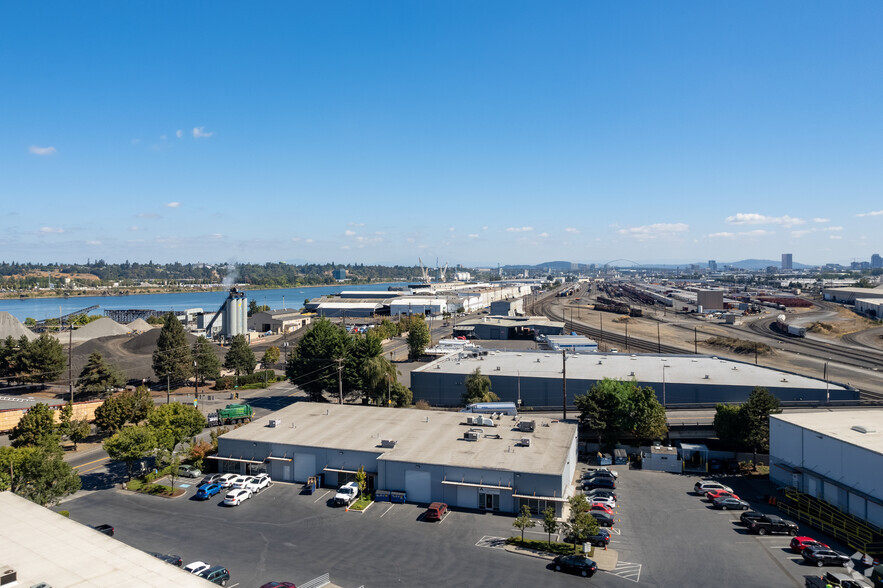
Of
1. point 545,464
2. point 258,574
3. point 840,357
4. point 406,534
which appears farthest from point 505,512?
point 840,357

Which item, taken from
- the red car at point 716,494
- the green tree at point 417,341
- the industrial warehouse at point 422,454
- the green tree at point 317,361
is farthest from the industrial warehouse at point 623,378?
the red car at point 716,494

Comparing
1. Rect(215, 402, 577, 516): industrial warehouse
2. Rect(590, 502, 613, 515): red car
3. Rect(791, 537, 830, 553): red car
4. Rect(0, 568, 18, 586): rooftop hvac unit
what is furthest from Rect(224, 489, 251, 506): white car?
Rect(791, 537, 830, 553): red car

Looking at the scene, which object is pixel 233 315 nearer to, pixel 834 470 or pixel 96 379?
pixel 96 379

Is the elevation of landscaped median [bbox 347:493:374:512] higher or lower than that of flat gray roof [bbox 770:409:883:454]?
lower

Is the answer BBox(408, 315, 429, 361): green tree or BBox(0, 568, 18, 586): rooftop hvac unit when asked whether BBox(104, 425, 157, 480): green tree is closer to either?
BBox(0, 568, 18, 586): rooftop hvac unit

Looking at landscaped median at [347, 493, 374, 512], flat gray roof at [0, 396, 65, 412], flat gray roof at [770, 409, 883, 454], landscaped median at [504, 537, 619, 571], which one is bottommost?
landscaped median at [347, 493, 374, 512]

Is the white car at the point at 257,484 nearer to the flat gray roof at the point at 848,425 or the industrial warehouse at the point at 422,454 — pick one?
the industrial warehouse at the point at 422,454

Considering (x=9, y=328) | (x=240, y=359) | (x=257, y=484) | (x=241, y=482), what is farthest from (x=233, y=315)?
(x=257, y=484)
